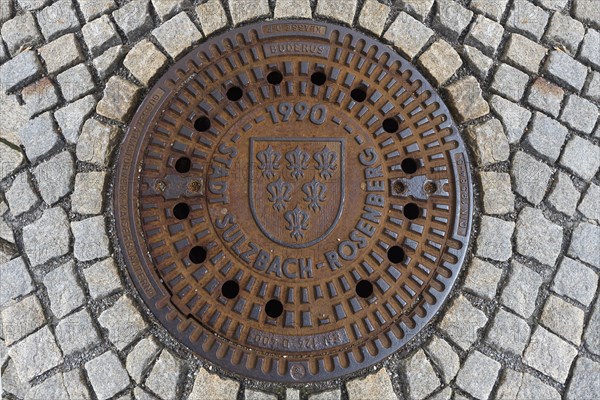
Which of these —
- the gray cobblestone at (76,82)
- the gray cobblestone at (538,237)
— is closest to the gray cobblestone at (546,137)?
the gray cobblestone at (538,237)

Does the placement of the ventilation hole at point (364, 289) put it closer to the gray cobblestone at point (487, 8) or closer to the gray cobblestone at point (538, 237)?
the gray cobblestone at point (538, 237)

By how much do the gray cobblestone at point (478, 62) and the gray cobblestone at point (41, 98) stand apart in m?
1.59

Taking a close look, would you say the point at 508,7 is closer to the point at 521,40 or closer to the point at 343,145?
the point at 521,40

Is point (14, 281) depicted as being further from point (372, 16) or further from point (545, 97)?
point (545, 97)

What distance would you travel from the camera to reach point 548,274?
203cm

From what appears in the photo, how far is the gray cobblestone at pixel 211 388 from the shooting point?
6.24 ft

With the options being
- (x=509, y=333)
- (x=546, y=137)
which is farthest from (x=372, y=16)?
(x=509, y=333)

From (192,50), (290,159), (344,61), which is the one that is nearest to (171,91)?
(192,50)

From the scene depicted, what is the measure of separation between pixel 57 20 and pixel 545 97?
1.92 metres

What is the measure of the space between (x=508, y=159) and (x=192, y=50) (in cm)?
127

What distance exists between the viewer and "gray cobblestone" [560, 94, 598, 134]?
6.97ft

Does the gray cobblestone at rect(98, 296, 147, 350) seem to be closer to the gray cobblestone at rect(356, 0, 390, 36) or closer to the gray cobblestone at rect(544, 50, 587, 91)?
the gray cobblestone at rect(356, 0, 390, 36)

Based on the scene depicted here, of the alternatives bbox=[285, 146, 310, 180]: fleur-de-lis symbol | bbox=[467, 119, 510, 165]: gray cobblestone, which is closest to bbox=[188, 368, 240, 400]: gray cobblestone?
bbox=[285, 146, 310, 180]: fleur-de-lis symbol

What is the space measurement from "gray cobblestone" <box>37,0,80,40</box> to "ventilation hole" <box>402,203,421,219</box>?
56.5 inches
